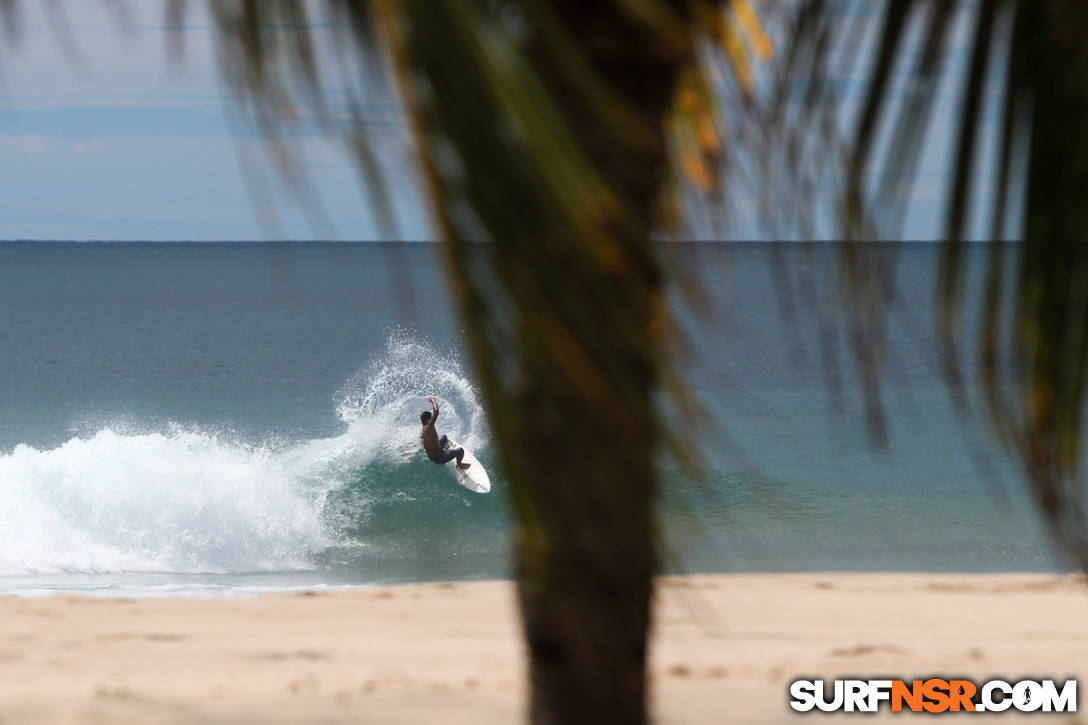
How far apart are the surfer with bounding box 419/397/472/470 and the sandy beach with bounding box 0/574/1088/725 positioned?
5345 millimetres

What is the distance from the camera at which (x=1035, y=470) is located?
5.47 feet

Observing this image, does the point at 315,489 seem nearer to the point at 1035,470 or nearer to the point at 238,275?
the point at 1035,470

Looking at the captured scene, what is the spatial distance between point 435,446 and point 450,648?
9.12 m

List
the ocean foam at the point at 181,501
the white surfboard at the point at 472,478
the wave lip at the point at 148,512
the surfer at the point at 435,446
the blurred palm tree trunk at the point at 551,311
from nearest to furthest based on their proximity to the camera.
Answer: the blurred palm tree trunk at the point at 551,311 < the wave lip at the point at 148,512 < the ocean foam at the point at 181,501 < the surfer at the point at 435,446 < the white surfboard at the point at 472,478

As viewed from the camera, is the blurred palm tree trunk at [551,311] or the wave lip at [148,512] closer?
the blurred palm tree trunk at [551,311]

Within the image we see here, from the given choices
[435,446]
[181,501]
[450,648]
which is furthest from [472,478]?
[450,648]

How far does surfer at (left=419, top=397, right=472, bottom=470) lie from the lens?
15953mm

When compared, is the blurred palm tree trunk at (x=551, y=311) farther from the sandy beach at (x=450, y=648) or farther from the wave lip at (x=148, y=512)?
the wave lip at (x=148, y=512)

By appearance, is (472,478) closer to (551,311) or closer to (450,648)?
(450,648)

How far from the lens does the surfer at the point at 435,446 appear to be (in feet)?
52.3

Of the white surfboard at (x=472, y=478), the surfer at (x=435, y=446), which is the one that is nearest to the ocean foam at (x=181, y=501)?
the white surfboard at (x=472, y=478)

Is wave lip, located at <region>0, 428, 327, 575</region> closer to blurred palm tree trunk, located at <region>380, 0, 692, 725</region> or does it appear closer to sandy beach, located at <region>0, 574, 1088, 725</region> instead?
sandy beach, located at <region>0, 574, 1088, 725</region>

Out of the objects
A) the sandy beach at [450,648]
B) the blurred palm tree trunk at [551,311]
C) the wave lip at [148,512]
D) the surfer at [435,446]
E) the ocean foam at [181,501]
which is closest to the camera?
the blurred palm tree trunk at [551,311]

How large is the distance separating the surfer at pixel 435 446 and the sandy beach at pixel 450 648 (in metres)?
5.34
